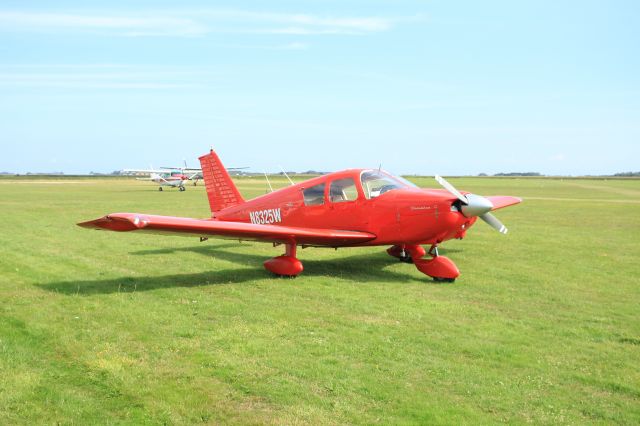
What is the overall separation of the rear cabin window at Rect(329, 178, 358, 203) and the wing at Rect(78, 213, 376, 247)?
70cm

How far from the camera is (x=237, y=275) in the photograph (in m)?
10.9

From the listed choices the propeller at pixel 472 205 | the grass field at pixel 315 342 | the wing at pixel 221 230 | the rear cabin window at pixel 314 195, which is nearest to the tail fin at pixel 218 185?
the grass field at pixel 315 342

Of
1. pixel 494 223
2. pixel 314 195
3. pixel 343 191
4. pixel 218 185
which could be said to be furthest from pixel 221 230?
pixel 218 185

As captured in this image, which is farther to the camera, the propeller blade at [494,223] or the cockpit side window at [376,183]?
the cockpit side window at [376,183]

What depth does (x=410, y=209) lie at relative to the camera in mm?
10328

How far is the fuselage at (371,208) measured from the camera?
10133mm

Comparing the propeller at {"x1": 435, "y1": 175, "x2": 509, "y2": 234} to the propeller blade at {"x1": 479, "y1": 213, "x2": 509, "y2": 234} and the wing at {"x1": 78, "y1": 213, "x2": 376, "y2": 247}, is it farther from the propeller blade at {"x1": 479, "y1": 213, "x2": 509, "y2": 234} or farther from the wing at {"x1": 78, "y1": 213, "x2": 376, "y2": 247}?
the wing at {"x1": 78, "y1": 213, "x2": 376, "y2": 247}

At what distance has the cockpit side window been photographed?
1098 centimetres

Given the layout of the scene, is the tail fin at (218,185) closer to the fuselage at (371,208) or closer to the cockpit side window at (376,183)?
the fuselage at (371,208)

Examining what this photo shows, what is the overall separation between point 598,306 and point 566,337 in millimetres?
2100

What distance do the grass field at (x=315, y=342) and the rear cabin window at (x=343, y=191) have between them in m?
1.57

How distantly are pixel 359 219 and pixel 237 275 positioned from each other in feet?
8.87

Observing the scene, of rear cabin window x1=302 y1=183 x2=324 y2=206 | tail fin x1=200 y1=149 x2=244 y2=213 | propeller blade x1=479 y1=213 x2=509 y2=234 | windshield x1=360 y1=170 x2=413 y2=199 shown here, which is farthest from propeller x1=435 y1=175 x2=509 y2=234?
tail fin x1=200 y1=149 x2=244 y2=213

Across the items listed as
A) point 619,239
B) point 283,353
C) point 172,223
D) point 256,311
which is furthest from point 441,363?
point 619,239
